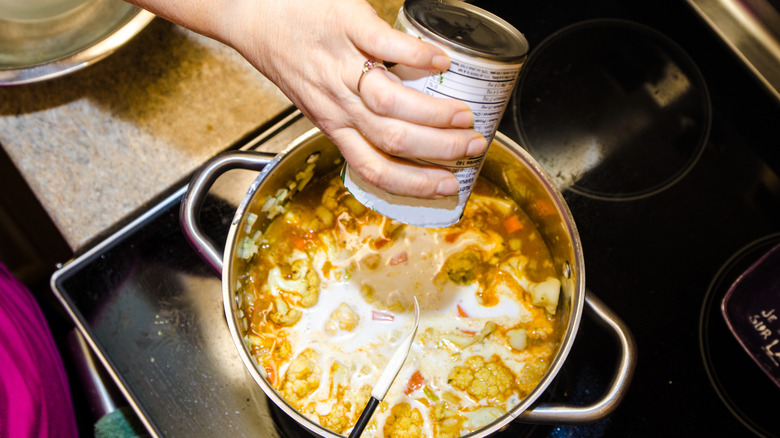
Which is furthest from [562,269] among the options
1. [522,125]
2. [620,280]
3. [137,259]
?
[137,259]

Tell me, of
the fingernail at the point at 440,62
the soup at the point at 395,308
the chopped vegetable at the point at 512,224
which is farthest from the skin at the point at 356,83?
the chopped vegetable at the point at 512,224

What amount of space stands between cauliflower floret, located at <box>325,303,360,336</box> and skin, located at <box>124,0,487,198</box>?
0.31 metres

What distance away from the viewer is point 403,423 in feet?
2.49

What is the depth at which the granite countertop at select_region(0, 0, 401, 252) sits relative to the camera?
91 centimetres

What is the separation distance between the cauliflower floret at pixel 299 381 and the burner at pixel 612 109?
1.63ft

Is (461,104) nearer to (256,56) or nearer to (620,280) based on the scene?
(256,56)

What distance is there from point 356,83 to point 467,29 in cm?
12

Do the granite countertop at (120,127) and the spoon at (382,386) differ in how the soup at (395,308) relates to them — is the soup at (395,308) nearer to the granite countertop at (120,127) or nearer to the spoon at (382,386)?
the spoon at (382,386)

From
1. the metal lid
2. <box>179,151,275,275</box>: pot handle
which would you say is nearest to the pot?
<box>179,151,275,275</box>: pot handle

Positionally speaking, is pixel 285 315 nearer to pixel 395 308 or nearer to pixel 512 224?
pixel 395 308

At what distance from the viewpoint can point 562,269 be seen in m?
0.83

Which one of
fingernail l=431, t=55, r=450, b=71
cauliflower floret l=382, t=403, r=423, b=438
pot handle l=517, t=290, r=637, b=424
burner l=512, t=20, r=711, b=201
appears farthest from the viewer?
burner l=512, t=20, r=711, b=201

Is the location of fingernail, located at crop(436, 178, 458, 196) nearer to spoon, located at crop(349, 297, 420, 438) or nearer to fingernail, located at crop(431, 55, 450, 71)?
fingernail, located at crop(431, 55, 450, 71)

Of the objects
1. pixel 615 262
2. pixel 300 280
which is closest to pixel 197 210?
pixel 300 280
